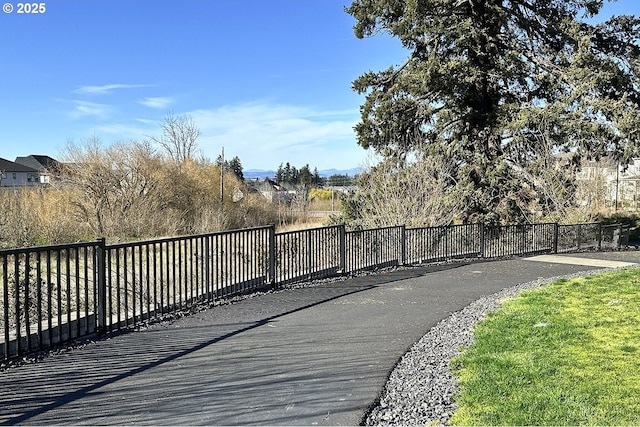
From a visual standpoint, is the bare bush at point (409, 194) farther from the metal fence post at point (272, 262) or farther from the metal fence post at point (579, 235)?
the metal fence post at point (272, 262)

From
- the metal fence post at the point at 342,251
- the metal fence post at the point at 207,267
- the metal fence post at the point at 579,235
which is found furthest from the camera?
the metal fence post at the point at 579,235

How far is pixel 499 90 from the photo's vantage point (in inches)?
777

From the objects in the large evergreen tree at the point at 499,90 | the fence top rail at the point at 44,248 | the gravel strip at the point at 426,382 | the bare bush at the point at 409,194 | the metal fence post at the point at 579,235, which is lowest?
the gravel strip at the point at 426,382

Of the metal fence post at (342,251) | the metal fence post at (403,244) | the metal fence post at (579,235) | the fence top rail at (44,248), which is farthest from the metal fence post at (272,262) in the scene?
A: the metal fence post at (579,235)

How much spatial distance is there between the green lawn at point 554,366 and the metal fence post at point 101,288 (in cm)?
384

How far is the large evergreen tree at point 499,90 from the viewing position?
17.4 m

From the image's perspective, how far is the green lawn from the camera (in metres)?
3.42

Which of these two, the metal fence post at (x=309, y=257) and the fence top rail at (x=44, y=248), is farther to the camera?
the metal fence post at (x=309, y=257)

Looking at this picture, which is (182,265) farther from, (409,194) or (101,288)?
(409,194)

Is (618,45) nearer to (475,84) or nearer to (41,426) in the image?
(475,84)

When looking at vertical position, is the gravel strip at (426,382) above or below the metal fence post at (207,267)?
below

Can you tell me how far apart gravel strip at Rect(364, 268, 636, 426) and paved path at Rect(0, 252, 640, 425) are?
0.39 ft

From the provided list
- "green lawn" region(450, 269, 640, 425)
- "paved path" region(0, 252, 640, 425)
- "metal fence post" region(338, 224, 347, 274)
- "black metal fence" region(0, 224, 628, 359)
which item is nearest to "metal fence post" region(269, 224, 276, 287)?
"black metal fence" region(0, 224, 628, 359)

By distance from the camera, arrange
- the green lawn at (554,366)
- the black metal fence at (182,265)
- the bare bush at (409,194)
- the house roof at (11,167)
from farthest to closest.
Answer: the house roof at (11,167), the bare bush at (409,194), the black metal fence at (182,265), the green lawn at (554,366)
